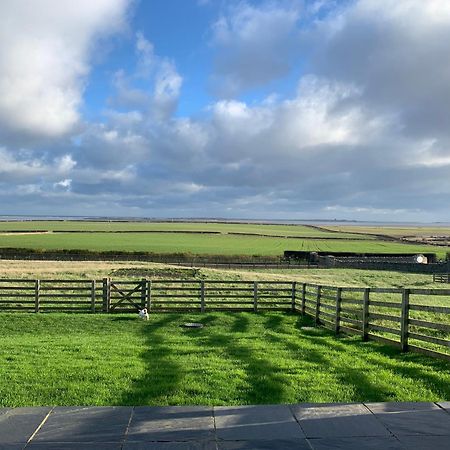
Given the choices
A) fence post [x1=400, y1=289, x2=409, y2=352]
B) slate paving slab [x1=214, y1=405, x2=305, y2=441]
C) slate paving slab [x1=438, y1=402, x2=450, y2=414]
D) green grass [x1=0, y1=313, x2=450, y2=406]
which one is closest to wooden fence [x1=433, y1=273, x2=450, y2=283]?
green grass [x1=0, y1=313, x2=450, y2=406]

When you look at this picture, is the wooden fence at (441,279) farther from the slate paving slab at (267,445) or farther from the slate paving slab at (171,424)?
the slate paving slab at (267,445)

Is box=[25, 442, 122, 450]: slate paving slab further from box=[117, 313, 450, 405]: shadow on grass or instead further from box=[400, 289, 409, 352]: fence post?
box=[400, 289, 409, 352]: fence post

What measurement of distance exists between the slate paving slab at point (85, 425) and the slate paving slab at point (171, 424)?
0.42 feet

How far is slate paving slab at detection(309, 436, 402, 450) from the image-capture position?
4566mm

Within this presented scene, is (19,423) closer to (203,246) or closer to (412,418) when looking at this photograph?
(412,418)

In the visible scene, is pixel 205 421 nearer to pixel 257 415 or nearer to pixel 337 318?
pixel 257 415

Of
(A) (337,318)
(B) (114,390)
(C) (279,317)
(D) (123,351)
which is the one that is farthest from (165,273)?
(B) (114,390)

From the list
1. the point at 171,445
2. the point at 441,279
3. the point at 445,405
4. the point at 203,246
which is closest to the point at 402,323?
the point at 445,405

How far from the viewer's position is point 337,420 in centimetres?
526

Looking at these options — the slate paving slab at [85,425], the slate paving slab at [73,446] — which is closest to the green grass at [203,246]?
the slate paving slab at [85,425]

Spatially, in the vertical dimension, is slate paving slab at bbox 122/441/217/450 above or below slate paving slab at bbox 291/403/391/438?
below

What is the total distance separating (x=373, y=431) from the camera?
4.96m

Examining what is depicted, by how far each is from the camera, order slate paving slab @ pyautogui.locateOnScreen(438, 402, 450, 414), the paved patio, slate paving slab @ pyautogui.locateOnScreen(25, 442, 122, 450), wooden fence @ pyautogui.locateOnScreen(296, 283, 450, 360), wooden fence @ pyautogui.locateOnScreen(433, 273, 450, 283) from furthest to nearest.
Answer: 1. wooden fence @ pyautogui.locateOnScreen(433, 273, 450, 283)
2. wooden fence @ pyautogui.locateOnScreen(296, 283, 450, 360)
3. slate paving slab @ pyautogui.locateOnScreen(438, 402, 450, 414)
4. the paved patio
5. slate paving slab @ pyautogui.locateOnScreen(25, 442, 122, 450)

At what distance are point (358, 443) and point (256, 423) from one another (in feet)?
3.47
